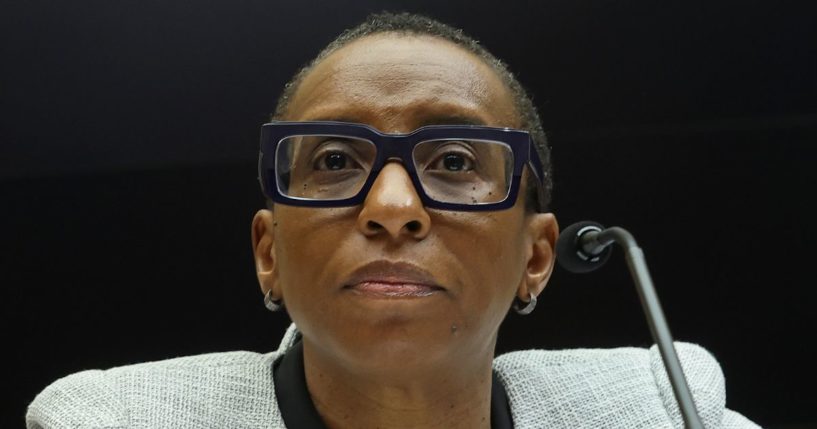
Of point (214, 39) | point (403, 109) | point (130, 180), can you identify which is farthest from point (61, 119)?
point (403, 109)

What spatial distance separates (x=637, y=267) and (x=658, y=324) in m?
0.07

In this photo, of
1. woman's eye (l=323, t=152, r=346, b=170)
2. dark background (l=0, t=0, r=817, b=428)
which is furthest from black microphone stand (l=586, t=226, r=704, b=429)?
dark background (l=0, t=0, r=817, b=428)

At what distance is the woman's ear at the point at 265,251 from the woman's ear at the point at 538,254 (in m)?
0.29

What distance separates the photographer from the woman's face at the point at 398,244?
102 cm

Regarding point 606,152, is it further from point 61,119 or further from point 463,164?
point 61,119

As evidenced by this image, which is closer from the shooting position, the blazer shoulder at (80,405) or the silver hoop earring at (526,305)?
the blazer shoulder at (80,405)

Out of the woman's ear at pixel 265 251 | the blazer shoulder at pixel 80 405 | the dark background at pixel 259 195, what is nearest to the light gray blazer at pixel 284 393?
the blazer shoulder at pixel 80 405

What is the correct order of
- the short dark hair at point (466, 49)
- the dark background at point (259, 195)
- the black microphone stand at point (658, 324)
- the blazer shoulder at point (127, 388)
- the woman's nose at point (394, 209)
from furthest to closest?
the dark background at point (259, 195), the short dark hair at point (466, 49), the blazer shoulder at point (127, 388), the woman's nose at point (394, 209), the black microphone stand at point (658, 324)

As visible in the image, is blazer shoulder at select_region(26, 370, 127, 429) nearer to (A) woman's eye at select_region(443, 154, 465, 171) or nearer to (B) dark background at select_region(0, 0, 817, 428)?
(B) dark background at select_region(0, 0, 817, 428)

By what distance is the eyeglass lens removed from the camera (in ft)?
3.54

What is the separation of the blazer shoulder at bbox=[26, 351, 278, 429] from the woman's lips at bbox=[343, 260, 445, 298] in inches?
10.0

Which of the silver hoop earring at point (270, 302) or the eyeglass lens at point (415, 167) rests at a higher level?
Answer: the eyeglass lens at point (415, 167)

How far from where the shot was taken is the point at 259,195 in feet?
4.91

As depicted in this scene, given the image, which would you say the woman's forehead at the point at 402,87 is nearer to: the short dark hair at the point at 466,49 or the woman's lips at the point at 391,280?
the short dark hair at the point at 466,49
